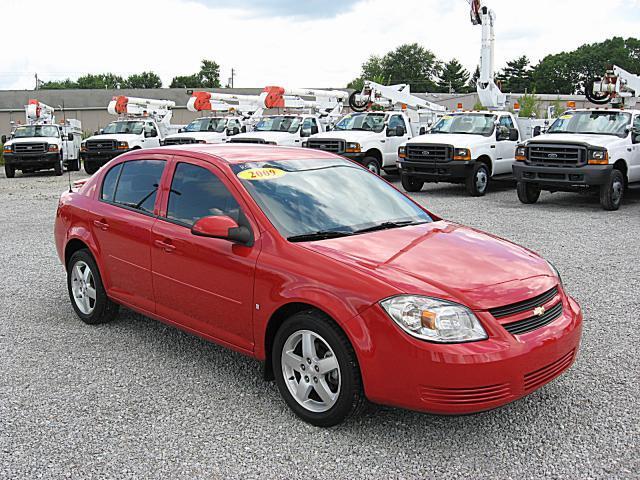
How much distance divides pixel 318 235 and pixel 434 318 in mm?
1055

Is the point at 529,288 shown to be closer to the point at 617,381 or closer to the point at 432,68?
the point at 617,381

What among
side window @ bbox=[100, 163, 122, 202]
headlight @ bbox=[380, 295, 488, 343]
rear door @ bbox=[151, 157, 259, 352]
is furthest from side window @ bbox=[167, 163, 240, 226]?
headlight @ bbox=[380, 295, 488, 343]

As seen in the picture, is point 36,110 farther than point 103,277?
Yes

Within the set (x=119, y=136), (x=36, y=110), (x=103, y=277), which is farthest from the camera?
(x=36, y=110)

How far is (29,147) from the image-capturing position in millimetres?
23500

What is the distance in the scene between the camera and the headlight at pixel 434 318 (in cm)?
359

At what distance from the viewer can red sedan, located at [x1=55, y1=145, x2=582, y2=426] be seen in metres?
3.61

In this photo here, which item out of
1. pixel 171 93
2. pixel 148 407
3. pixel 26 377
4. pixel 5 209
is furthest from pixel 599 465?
pixel 171 93

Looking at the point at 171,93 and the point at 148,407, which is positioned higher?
the point at 171,93

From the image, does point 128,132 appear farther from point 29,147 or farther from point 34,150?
point 29,147

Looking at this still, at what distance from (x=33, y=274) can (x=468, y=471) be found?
6.10 metres

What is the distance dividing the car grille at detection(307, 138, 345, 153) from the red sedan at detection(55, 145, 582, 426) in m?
13.2

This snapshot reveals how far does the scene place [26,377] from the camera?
485cm

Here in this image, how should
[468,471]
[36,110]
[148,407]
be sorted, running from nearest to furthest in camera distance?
[468,471]
[148,407]
[36,110]
